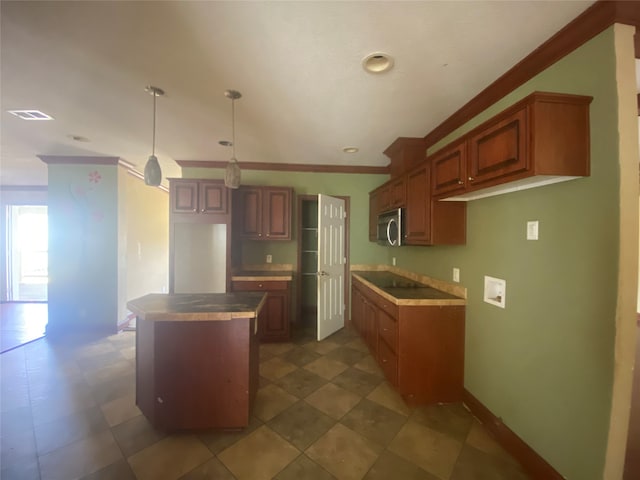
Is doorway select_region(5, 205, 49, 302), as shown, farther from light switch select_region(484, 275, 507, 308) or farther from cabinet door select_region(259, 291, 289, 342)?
light switch select_region(484, 275, 507, 308)

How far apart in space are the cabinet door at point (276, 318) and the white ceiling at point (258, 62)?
2.14 meters

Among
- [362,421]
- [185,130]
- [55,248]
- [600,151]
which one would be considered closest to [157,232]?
[55,248]

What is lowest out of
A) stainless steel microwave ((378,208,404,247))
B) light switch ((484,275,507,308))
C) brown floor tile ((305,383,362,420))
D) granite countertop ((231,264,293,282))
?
brown floor tile ((305,383,362,420))

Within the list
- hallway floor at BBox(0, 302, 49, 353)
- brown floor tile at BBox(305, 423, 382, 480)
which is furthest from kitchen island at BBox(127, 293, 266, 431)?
hallway floor at BBox(0, 302, 49, 353)

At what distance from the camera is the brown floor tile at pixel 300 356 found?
9.12 ft

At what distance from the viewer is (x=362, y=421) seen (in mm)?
1886

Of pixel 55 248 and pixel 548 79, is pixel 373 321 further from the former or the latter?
pixel 55 248

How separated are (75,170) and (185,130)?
2.42 meters

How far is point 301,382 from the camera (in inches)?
93.6

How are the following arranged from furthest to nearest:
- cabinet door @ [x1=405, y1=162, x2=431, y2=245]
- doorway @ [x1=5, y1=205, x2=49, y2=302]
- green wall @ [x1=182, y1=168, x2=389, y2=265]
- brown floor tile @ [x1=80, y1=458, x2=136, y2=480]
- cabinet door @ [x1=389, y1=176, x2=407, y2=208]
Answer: doorway @ [x1=5, y1=205, x2=49, y2=302] → green wall @ [x1=182, y1=168, x2=389, y2=265] → cabinet door @ [x1=389, y1=176, x2=407, y2=208] → cabinet door @ [x1=405, y1=162, x2=431, y2=245] → brown floor tile @ [x1=80, y1=458, x2=136, y2=480]

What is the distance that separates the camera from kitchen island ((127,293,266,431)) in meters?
1.71

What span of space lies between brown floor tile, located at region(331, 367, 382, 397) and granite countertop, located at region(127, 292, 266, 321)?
125 centimetres

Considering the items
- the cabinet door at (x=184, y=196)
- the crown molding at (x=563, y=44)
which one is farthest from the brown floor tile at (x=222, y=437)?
the crown molding at (x=563, y=44)

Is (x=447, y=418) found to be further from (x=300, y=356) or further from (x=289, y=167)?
(x=289, y=167)
